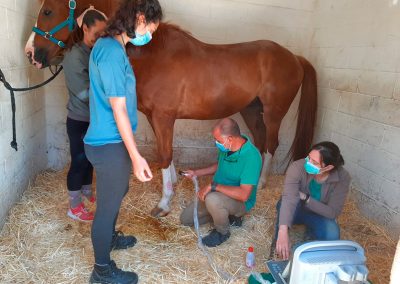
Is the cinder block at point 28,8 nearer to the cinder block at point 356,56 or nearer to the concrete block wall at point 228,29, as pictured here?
the concrete block wall at point 228,29

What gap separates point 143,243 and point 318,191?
1.14 meters

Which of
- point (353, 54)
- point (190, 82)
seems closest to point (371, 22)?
point (353, 54)

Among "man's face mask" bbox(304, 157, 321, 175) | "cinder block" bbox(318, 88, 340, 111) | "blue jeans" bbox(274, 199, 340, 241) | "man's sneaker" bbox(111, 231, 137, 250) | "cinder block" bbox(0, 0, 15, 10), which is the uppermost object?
"cinder block" bbox(0, 0, 15, 10)

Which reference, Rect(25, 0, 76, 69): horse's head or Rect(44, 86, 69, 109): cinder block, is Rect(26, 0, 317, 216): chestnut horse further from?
Rect(44, 86, 69, 109): cinder block

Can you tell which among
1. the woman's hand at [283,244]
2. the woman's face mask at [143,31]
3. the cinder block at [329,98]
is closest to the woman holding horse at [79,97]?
the woman's face mask at [143,31]

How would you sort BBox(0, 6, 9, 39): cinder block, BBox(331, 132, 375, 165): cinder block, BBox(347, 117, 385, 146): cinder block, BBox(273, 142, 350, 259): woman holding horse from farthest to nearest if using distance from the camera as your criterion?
1. BBox(331, 132, 375, 165): cinder block
2. BBox(347, 117, 385, 146): cinder block
3. BBox(0, 6, 9, 39): cinder block
4. BBox(273, 142, 350, 259): woman holding horse

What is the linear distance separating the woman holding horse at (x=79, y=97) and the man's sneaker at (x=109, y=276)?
2.28 ft

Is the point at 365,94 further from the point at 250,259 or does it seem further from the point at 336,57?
the point at 250,259

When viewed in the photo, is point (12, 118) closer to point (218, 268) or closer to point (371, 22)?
point (218, 268)

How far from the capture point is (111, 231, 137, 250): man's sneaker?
2.08 meters

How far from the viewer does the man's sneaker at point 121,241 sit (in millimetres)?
2076

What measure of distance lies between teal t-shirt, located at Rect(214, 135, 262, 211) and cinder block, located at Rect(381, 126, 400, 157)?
1065 millimetres

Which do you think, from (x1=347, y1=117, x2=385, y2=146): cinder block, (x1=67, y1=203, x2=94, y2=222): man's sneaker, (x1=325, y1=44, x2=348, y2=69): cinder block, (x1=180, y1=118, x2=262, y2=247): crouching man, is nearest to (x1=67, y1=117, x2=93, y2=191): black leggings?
(x1=67, y1=203, x2=94, y2=222): man's sneaker

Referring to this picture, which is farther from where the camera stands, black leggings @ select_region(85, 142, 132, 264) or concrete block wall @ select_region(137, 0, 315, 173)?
concrete block wall @ select_region(137, 0, 315, 173)
